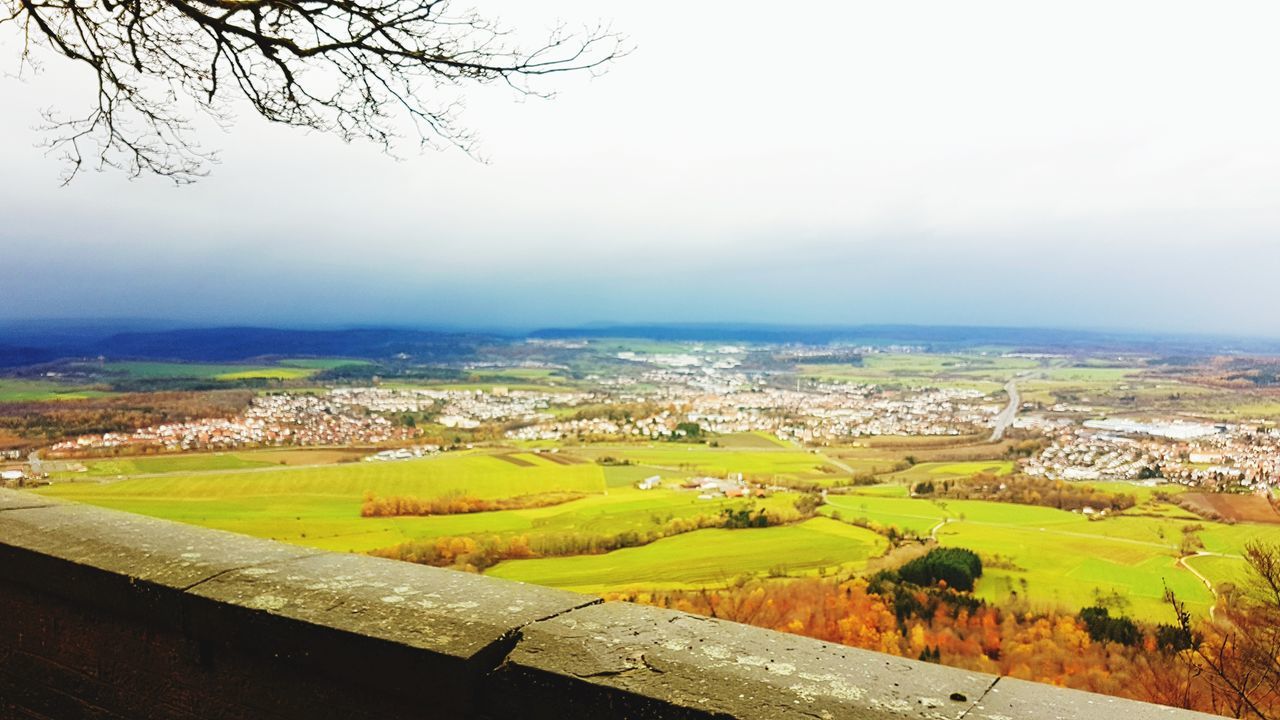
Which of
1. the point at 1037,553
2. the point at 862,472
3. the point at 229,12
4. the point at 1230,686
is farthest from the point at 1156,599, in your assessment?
the point at 862,472

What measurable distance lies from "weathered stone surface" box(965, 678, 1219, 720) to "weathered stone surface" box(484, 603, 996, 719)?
0.11ft

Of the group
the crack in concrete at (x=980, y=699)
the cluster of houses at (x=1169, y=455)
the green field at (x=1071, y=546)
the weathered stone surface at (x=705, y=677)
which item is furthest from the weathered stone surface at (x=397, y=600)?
the cluster of houses at (x=1169, y=455)

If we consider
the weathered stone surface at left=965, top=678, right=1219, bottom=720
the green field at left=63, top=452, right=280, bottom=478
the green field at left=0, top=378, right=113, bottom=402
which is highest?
the weathered stone surface at left=965, top=678, right=1219, bottom=720

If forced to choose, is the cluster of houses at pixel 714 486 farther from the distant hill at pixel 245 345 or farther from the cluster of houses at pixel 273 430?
the distant hill at pixel 245 345

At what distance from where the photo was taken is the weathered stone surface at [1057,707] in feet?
3.96

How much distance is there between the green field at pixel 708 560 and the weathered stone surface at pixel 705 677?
4.58 m

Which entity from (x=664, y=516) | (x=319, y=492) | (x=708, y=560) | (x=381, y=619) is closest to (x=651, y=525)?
(x=664, y=516)

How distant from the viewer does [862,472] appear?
1975cm

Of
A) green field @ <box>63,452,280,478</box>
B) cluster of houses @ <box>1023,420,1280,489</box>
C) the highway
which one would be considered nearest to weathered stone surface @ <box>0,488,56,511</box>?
green field @ <box>63,452,280,478</box>

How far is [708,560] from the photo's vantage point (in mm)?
7926

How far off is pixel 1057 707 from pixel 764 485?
1537 cm

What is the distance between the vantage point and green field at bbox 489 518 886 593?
260 inches

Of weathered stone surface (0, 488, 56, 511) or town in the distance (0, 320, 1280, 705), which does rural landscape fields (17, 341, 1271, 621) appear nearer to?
town in the distance (0, 320, 1280, 705)

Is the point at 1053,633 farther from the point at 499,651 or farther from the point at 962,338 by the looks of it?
the point at 962,338
